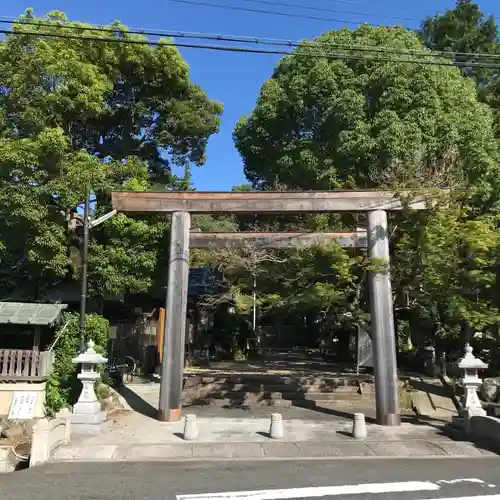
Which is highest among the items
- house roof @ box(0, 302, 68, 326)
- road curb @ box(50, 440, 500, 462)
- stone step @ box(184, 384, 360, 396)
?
house roof @ box(0, 302, 68, 326)

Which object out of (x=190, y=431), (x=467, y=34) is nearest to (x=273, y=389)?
(x=190, y=431)

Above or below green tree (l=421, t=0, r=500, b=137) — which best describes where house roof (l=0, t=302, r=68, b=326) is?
below

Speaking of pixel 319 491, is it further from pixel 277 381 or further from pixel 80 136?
pixel 80 136

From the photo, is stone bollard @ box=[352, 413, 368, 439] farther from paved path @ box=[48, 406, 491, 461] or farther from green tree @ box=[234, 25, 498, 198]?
green tree @ box=[234, 25, 498, 198]

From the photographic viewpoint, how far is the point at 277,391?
16.0 meters

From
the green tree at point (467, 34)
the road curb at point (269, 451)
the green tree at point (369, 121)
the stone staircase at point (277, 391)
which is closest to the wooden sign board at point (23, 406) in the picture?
the road curb at point (269, 451)

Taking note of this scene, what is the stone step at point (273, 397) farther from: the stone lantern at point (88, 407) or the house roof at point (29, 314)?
the house roof at point (29, 314)

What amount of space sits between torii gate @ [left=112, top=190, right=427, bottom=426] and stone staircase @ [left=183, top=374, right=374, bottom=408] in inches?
132

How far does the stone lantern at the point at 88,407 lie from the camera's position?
11312mm

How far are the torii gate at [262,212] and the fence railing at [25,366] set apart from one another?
3745 millimetres

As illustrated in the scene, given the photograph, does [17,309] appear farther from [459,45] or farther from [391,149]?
[459,45]

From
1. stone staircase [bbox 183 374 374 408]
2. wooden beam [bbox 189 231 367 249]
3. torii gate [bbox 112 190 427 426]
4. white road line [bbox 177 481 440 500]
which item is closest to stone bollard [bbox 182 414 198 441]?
torii gate [bbox 112 190 427 426]

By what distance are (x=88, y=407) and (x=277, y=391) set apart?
6.52 metres

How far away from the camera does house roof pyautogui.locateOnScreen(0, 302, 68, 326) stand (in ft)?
45.1
